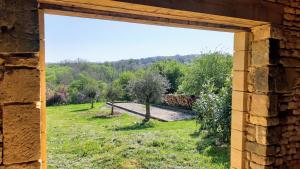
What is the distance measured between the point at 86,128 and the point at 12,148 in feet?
32.2

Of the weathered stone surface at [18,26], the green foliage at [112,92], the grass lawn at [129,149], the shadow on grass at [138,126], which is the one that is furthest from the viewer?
the green foliage at [112,92]

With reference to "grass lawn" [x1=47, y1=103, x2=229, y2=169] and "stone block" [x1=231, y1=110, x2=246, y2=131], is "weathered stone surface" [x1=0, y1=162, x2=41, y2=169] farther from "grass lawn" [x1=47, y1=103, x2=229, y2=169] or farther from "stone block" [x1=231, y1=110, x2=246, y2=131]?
"grass lawn" [x1=47, y1=103, x2=229, y2=169]

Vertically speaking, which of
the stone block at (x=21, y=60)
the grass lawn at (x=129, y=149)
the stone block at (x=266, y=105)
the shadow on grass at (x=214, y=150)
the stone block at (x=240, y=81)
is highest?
the stone block at (x=21, y=60)

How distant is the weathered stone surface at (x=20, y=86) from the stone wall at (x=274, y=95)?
2341mm

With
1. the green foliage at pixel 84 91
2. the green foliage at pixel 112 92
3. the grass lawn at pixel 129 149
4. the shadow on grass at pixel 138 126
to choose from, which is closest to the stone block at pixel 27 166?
the grass lawn at pixel 129 149

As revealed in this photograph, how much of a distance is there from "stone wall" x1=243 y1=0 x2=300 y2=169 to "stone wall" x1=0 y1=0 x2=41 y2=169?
7.62ft

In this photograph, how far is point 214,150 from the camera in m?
7.34

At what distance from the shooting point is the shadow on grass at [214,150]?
6.57 meters

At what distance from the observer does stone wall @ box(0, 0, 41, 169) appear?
1.76 meters

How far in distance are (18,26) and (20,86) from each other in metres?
0.40

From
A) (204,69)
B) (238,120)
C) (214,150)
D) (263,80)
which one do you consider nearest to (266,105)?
(263,80)

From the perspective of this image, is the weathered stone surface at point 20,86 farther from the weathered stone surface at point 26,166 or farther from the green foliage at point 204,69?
the green foliage at point 204,69

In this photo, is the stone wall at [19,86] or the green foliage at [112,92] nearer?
the stone wall at [19,86]

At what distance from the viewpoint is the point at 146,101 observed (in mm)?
13516
